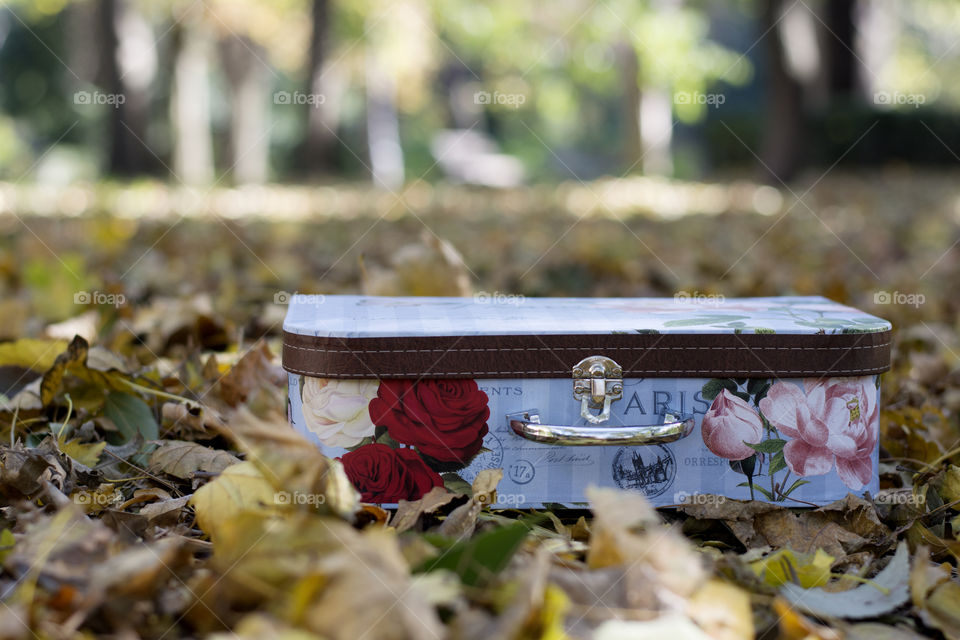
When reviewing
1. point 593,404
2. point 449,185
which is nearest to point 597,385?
point 593,404

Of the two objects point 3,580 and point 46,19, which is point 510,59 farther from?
point 3,580

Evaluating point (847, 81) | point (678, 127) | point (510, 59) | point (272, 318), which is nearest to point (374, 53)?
point (510, 59)

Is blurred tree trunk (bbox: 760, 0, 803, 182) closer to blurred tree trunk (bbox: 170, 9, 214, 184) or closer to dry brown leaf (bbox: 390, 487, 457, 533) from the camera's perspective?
blurred tree trunk (bbox: 170, 9, 214, 184)

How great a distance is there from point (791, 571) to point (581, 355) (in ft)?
1.23

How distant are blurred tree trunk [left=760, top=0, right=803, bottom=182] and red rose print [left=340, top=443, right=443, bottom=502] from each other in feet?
28.6

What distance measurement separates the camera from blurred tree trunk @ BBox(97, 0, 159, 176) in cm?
962

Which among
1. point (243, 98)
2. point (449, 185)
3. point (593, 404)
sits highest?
point (243, 98)

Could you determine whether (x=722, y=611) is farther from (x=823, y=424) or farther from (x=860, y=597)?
(x=823, y=424)

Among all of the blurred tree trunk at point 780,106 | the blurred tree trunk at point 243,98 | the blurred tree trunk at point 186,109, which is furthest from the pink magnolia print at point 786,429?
the blurred tree trunk at point 243,98

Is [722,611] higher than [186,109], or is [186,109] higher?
[186,109]

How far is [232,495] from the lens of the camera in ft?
3.26

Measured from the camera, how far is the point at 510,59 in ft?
76.3

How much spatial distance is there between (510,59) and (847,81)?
11743 mm

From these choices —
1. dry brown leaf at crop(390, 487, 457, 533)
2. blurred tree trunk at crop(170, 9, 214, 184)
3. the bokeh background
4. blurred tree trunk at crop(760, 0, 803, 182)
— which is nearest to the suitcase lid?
dry brown leaf at crop(390, 487, 457, 533)
